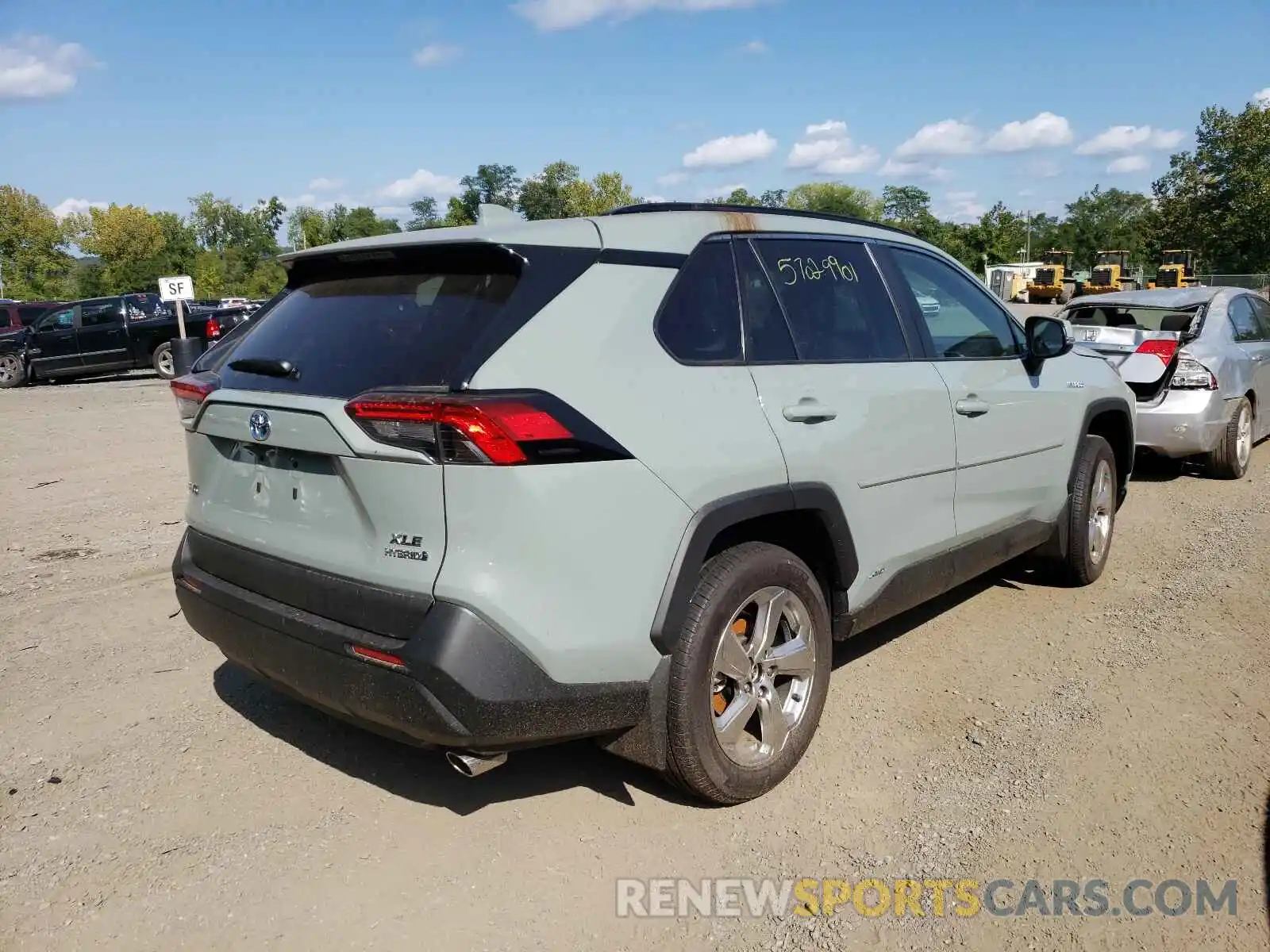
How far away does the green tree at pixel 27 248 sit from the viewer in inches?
2552

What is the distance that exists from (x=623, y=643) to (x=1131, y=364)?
6.78m

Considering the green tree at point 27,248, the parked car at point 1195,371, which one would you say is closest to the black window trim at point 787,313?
the parked car at point 1195,371

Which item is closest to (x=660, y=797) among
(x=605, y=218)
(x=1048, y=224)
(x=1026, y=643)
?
(x=605, y=218)

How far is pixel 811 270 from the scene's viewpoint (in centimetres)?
369

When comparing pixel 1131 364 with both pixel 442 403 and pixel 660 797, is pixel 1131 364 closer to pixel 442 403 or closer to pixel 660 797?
pixel 660 797

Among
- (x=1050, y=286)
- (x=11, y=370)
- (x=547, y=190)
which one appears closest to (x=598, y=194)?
(x=547, y=190)

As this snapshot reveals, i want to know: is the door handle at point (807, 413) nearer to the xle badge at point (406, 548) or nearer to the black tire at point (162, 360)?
the xle badge at point (406, 548)

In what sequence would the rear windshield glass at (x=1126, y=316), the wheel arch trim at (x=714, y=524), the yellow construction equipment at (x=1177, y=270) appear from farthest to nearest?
the yellow construction equipment at (x=1177, y=270), the rear windshield glass at (x=1126, y=316), the wheel arch trim at (x=714, y=524)

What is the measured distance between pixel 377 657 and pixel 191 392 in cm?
135

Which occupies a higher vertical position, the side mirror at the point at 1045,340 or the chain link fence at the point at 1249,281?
the chain link fence at the point at 1249,281

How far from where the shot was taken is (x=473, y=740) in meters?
2.62

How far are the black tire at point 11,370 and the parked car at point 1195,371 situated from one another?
21.1 m

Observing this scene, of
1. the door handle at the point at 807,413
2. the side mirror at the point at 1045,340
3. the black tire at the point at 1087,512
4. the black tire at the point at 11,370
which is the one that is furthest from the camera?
the black tire at the point at 11,370

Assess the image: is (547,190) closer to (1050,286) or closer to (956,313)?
(1050,286)
